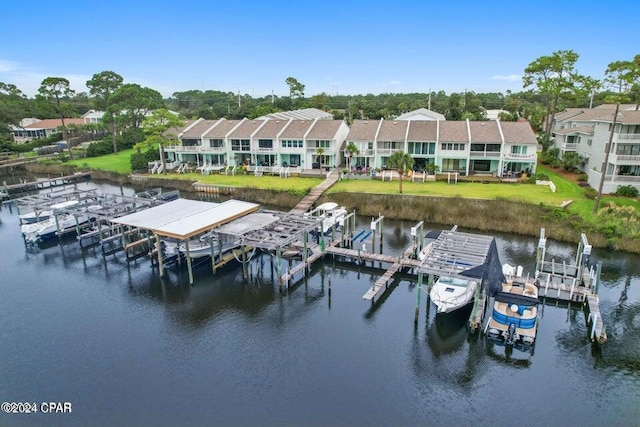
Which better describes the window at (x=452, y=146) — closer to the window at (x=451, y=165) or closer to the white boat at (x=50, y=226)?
the window at (x=451, y=165)

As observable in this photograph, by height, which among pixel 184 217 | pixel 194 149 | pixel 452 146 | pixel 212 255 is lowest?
pixel 212 255

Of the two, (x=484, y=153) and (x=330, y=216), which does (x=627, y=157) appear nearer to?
(x=484, y=153)

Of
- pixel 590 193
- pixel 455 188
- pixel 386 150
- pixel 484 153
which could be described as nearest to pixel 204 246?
pixel 455 188

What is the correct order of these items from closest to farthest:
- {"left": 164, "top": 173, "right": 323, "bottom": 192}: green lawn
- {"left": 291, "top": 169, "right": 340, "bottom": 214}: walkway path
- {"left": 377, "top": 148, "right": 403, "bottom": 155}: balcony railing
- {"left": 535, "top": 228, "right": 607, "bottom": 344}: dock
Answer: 1. {"left": 535, "top": 228, "right": 607, "bottom": 344}: dock
2. {"left": 291, "top": 169, "right": 340, "bottom": 214}: walkway path
3. {"left": 164, "top": 173, "right": 323, "bottom": 192}: green lawn
4. {"left": 377, "top": 148, "right": 403, "bottom": 155}: balcony railing

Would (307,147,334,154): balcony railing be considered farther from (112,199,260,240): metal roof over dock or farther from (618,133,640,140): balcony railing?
(618,133,640,140): balcony railing

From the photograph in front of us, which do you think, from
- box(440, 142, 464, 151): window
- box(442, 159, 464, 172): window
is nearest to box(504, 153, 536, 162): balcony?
box(440, 142, 464, 151): window
